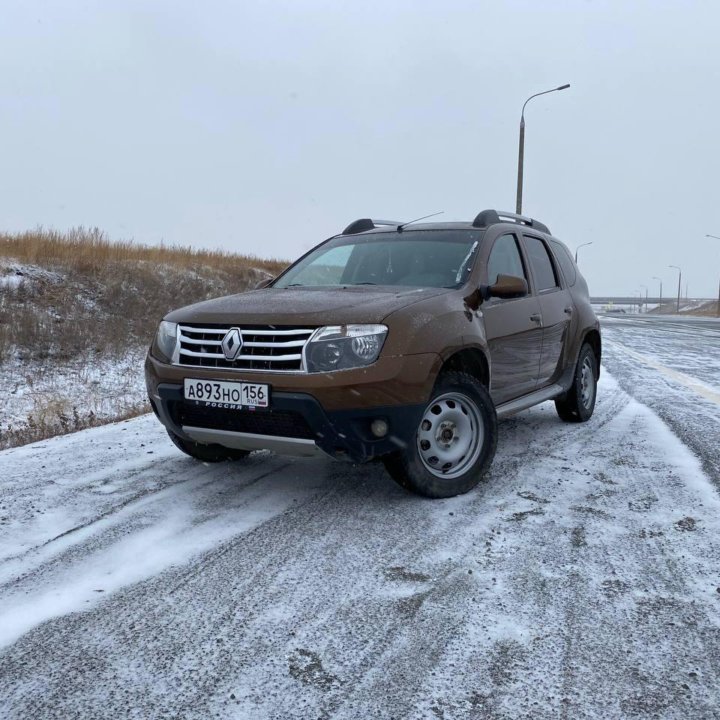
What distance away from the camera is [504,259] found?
480 centimetres

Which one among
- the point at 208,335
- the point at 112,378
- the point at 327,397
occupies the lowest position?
the point at 112,378

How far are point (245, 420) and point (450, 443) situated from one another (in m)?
1.16

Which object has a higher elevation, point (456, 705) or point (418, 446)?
point (418, 446)

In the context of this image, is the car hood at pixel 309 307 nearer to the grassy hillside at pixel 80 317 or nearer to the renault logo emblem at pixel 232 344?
the renault logo emblem at pixel 232 344

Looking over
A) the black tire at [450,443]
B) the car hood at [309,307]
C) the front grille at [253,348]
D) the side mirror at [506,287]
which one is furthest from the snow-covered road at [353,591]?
the side mirror at [506,287]

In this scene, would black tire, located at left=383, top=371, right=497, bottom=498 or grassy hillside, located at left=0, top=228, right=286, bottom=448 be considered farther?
grassy hillside, located at left=0, top=228, right=286, bottom=448

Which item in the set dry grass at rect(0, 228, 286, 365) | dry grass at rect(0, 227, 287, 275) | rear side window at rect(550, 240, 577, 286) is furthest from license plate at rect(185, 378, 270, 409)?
dry grass at rect(0, 227, 287, 275)

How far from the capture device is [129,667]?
1980 millimetres

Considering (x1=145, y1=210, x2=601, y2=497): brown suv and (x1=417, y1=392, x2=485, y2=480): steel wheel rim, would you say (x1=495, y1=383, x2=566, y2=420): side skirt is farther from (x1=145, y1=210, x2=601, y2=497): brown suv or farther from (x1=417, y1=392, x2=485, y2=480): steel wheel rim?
(x1=417, y1=392, x2=485, y2=480): steel wheel rim

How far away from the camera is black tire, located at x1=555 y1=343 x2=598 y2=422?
19.1 ft

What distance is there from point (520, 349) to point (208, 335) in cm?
220

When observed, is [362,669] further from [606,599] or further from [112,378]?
[112,378]

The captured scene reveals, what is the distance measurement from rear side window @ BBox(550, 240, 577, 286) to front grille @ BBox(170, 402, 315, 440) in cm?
352

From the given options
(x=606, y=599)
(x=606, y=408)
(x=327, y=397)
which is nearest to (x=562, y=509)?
(x=606, y=599)
